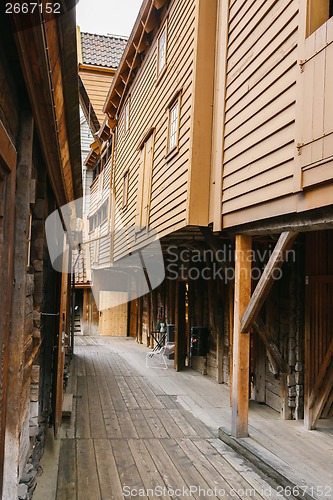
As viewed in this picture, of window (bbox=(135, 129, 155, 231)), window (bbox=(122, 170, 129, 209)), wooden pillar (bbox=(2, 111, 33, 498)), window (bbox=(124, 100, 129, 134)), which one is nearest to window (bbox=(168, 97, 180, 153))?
window (bbox=(135, 129, 155, 231))

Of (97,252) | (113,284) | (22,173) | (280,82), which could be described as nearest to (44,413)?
(22,173)

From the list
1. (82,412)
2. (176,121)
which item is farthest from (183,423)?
(176,121)

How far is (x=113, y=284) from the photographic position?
23.5 meters

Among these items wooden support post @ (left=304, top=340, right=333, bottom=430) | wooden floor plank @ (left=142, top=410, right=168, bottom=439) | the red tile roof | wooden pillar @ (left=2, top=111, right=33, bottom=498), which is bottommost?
wooden floor plank @ (left=142, top=410, right=168, bottom=439)

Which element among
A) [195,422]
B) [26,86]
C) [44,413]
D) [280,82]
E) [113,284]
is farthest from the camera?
[113,284]

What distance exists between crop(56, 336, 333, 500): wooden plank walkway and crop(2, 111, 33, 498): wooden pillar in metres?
2.07

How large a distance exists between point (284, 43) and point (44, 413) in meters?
4.62

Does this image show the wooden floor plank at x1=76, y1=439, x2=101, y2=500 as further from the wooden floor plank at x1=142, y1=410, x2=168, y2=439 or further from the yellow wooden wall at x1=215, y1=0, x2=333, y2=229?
the yellow wooden wall at x1=215, y1=0, x2=333, y2=229

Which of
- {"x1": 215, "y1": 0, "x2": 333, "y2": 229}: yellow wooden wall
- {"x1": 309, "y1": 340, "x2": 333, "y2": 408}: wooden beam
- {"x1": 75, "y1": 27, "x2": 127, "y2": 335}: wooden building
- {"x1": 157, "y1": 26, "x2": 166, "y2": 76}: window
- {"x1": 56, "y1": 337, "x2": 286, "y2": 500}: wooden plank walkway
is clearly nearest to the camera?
{"x1": 215, "y1": 0, "x2": 333, "y2": 229}: yellow wooden wall

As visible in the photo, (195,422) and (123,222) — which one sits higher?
(123,222)

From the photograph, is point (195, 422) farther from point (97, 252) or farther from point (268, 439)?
point (97, 252)

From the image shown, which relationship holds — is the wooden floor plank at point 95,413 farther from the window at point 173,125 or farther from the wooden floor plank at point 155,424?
the window at point 173,125

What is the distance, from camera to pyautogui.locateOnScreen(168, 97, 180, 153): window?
7.97 meters

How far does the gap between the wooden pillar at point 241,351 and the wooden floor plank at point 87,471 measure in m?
1.76
